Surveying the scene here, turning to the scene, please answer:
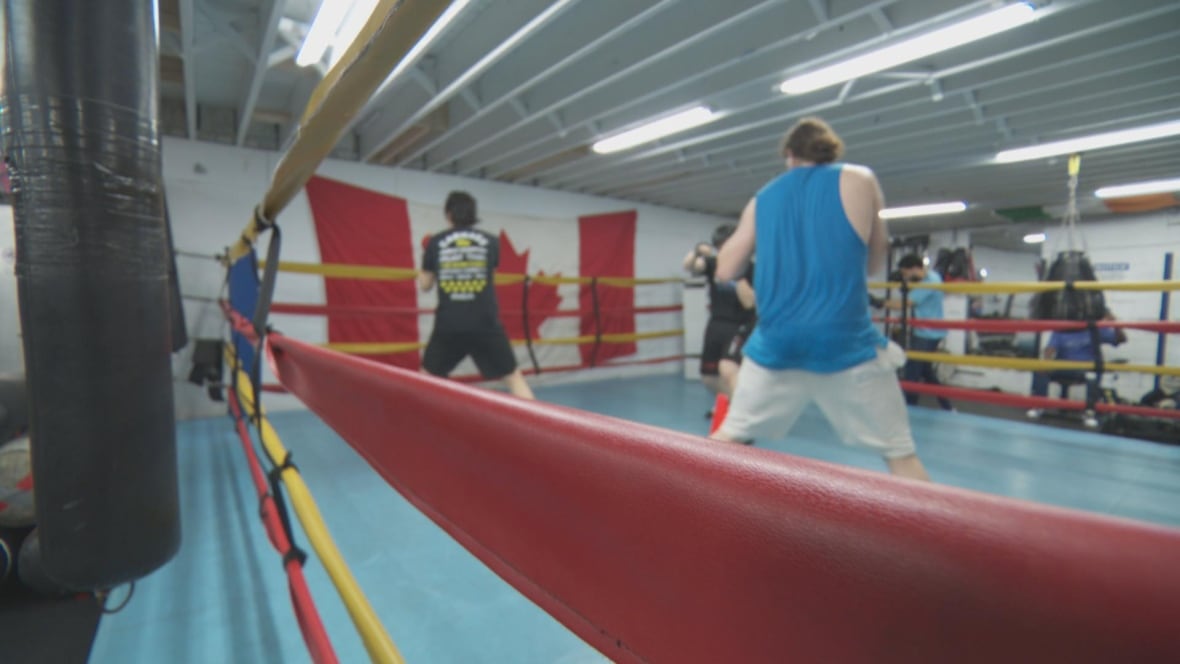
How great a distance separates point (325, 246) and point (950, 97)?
5.80 m

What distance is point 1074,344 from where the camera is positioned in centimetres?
411

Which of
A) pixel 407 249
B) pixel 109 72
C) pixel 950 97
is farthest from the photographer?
pixel 407 249

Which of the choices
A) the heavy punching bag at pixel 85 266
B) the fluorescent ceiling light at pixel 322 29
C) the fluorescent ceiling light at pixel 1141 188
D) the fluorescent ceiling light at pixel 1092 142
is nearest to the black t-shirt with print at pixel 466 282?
the fluorescent ceiling light at pixel 322 29

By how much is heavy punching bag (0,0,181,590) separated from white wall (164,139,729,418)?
4.54 m

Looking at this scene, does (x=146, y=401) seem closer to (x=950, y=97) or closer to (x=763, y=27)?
(x=763, y=27)

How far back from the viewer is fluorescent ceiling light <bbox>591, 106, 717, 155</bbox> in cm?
456

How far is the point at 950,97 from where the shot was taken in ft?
14.4

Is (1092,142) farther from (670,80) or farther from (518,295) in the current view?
(518,295)

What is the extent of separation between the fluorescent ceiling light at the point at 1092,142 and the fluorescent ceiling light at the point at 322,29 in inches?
244

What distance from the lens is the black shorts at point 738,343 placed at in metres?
3.49

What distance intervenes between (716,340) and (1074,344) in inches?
114

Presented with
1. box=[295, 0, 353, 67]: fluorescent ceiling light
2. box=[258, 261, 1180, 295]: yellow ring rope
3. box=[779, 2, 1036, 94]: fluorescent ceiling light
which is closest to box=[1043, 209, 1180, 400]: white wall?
box=[258, 261, 1180, 295]: yellow ring rope

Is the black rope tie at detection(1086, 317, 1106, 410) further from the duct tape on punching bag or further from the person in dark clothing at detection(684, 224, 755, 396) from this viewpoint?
the person in dark clothing at detection(684, 224, 755, 396)

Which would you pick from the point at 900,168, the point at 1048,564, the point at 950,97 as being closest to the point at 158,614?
the point at 1048,564
